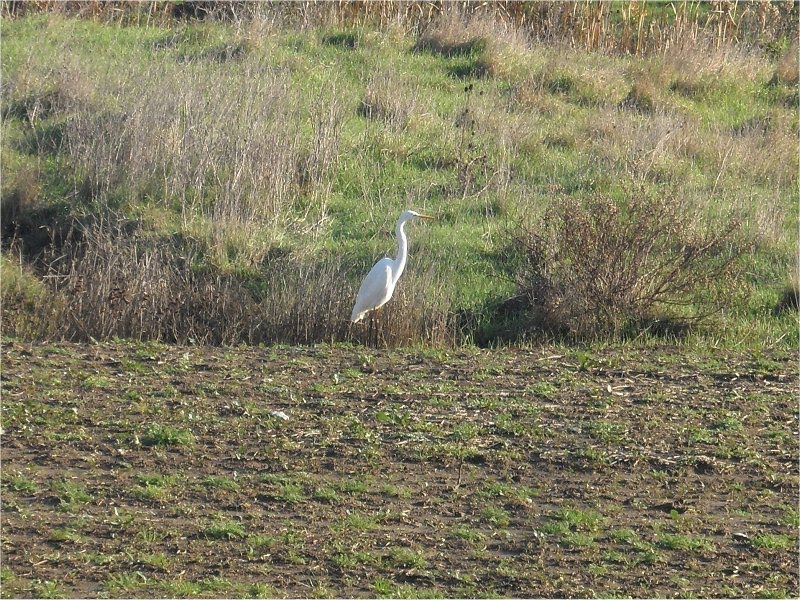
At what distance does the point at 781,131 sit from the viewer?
44.2 ft

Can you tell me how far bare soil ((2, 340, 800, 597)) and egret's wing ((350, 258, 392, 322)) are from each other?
0.74 meters

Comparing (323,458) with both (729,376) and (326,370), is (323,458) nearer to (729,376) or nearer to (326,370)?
(326,370)

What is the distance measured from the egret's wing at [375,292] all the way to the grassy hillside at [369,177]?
0.29 meters

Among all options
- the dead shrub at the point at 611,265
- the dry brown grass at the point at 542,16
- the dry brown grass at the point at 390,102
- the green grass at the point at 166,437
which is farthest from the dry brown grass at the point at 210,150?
the green grass at the point at 166,437

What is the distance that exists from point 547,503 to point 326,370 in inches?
103

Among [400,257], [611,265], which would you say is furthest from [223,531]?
[611,265]

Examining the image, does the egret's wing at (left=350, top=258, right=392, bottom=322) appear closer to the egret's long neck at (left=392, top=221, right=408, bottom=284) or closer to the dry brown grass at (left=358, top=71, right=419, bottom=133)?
the egret's long neck at (left=392, top=221, right=408, bottom=284)

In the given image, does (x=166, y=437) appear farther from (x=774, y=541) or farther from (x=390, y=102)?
(x=390, y=102)

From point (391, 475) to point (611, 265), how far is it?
13.0 feet

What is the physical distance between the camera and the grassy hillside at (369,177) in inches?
375

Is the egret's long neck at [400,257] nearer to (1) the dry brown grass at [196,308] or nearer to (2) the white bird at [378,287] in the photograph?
(2) the white bird at [378,287]

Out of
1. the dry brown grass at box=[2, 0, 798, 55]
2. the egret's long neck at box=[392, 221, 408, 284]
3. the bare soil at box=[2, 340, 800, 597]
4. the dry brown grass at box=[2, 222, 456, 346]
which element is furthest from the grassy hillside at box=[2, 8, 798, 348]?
the bare soil at box=[2, 340, 800, 597]

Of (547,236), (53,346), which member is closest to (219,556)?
(53,346)

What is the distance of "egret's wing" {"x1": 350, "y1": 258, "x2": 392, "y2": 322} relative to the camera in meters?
9.09
